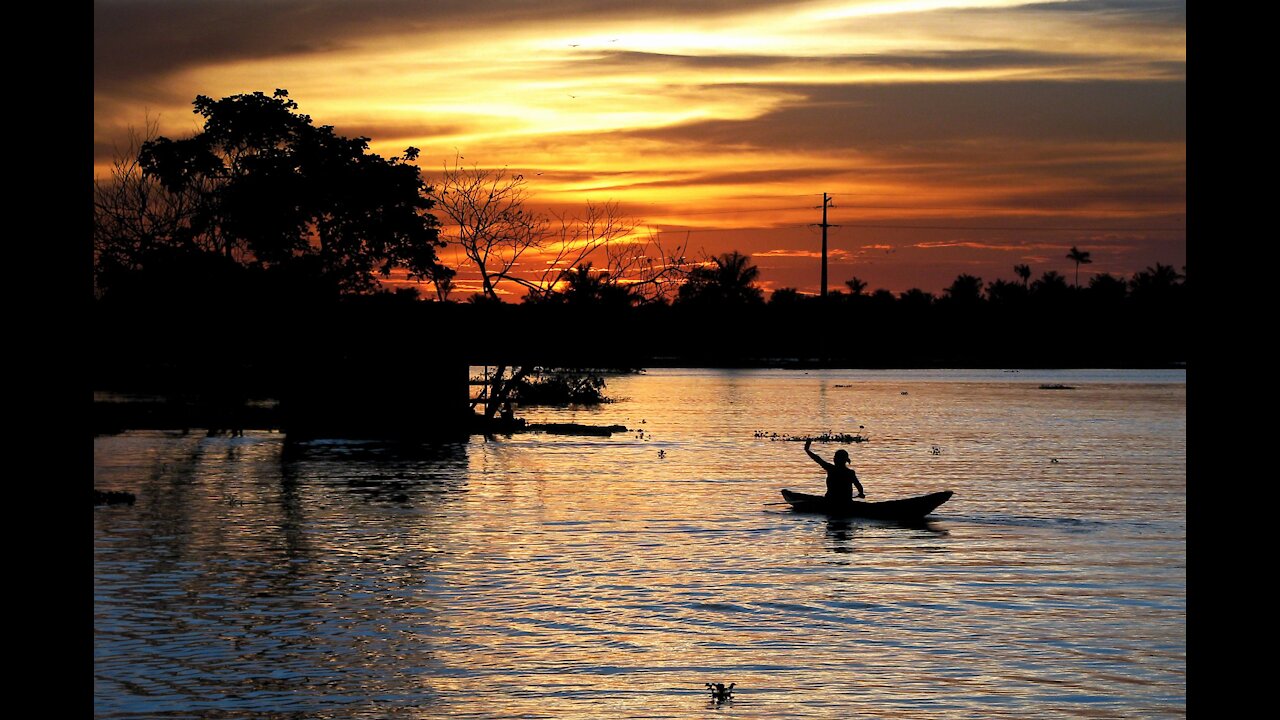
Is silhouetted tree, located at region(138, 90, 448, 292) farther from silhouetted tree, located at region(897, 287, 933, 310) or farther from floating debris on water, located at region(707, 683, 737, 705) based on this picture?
silhouetted tree, located at region(897, 287, 933, 310)

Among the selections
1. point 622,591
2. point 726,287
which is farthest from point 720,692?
point 726,287

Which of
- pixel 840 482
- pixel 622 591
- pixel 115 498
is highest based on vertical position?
pixel 840 482

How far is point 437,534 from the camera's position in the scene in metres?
23.2

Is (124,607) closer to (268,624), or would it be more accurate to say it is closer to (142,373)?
(268,624)

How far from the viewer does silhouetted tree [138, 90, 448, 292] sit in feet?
164

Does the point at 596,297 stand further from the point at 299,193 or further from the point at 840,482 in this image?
the point at 840,482

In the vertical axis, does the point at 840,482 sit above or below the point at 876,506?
above

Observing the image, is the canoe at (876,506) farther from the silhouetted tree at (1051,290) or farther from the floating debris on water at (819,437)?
the silhouetted tree at (1051,290)

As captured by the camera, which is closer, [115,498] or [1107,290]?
[115,498]

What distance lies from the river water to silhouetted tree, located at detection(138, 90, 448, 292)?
1307 cm

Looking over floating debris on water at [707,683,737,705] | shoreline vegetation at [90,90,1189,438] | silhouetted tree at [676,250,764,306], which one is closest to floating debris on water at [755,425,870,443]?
shoreline vegetation at [90,90,1189,438]

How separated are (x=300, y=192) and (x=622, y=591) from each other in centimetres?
3594

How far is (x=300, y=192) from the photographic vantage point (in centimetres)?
4962

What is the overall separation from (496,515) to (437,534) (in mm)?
2861
